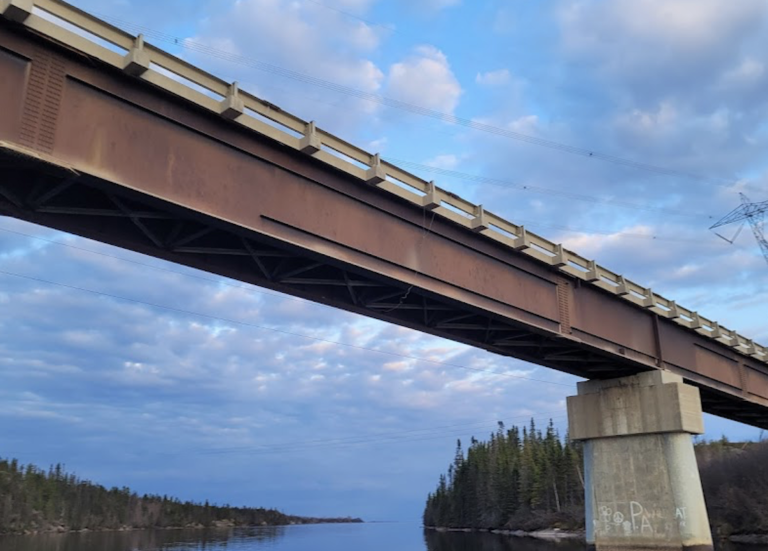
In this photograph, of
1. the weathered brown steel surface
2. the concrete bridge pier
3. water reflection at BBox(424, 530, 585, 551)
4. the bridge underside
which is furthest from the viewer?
water reflection at BBox(424, 530, 585, 551)

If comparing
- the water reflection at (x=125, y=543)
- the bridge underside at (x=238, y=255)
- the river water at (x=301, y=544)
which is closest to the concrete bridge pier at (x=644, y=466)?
the bridge underside at (x=238, y=255)

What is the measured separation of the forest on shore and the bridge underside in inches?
1476

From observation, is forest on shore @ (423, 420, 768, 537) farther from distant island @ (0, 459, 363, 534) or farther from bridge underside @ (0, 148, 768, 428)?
distant island @ (0, 459, 363, 534)

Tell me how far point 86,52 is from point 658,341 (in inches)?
1159

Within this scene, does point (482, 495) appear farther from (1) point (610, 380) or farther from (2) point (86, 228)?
(2) point (86, 228)

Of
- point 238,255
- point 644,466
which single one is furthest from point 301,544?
point 238,255

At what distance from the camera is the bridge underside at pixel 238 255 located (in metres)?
15.5

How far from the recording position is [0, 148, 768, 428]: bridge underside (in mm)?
15461

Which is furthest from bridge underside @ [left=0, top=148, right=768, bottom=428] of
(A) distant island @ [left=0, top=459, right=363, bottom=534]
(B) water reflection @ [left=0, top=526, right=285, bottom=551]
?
(A) distant island @ [left=0, top=459, right=363, bottom=534]

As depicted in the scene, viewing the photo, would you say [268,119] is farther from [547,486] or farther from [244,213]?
[547,486]

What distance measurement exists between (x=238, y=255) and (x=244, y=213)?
3.64m

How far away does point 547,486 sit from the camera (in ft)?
363

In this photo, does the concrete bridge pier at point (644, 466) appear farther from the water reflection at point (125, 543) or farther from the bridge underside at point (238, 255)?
the water reflection at point (125, 543)

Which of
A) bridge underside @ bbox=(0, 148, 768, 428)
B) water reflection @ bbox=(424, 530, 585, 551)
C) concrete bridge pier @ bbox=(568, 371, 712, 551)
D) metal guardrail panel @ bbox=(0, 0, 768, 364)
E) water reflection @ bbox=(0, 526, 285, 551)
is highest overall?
metal guardrail panel @ bbox=(0, 0, 768, 364)
